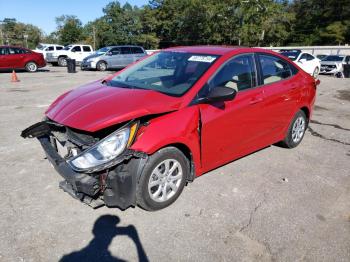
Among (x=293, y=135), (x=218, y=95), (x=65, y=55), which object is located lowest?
(x=293, y=135)

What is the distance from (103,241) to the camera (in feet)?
9.98

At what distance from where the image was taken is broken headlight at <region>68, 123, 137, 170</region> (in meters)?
3.04

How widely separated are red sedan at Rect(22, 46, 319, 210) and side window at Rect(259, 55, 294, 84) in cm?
2

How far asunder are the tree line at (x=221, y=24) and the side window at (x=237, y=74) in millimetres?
45901

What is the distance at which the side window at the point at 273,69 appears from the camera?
4612 mm

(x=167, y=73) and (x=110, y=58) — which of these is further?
(x=110, y=58)

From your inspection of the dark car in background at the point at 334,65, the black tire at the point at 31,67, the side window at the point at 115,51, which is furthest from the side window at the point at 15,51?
the dark car in background at the point at 334,65

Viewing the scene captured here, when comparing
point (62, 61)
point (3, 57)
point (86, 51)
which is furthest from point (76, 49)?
point (3, 57)

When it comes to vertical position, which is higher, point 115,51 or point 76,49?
point 76,49

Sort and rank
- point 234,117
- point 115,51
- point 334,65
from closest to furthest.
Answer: point 234,117
point 334,65
point 115,51

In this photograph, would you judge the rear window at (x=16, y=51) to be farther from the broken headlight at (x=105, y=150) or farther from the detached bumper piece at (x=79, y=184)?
the broken headlight at (x=105, y=150)

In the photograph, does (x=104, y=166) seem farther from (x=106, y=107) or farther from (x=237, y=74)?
(x=237, y=74)

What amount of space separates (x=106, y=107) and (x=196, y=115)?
976 millimetres

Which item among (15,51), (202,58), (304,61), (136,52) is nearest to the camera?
(202,58)
